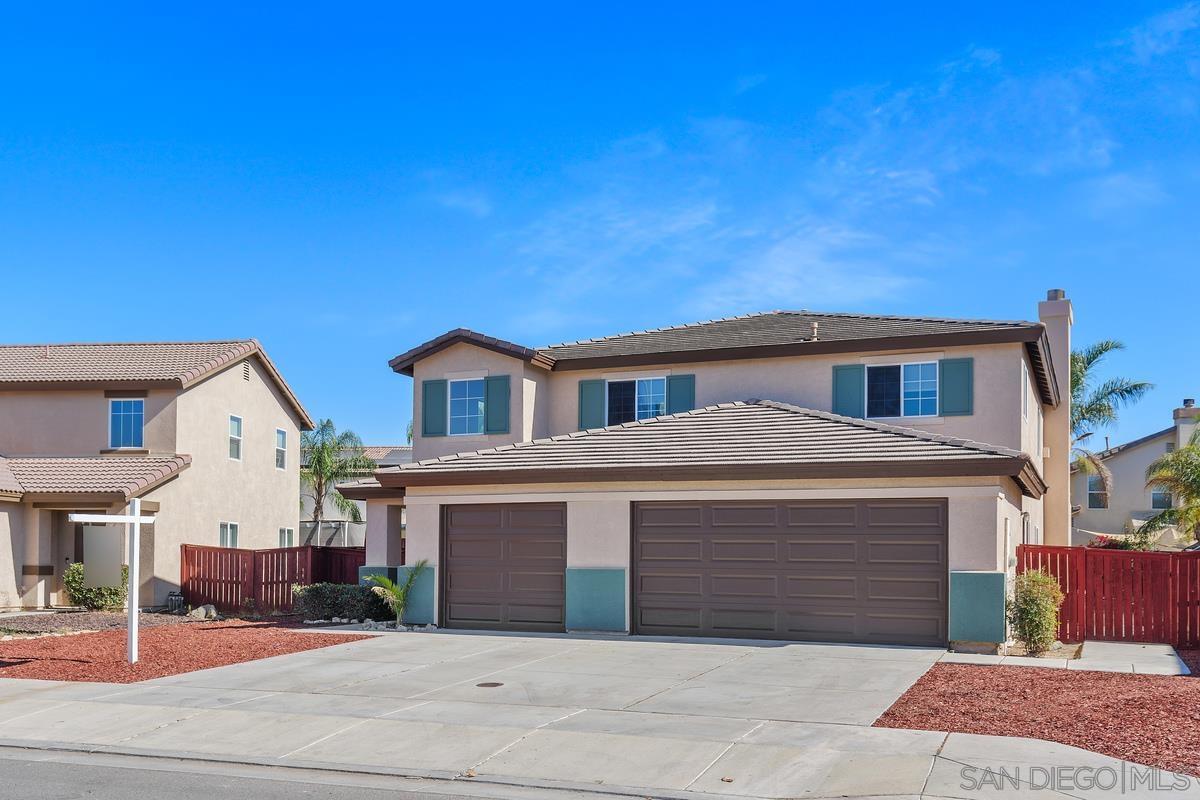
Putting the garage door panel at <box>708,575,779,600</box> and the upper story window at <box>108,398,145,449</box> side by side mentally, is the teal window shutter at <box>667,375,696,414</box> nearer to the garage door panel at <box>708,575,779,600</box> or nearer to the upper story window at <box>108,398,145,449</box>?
the garage door panel at <box>708,575,779,600</box>

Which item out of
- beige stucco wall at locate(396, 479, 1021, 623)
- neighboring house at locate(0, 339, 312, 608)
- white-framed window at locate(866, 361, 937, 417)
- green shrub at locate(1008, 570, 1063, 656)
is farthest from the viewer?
neighboring house at locate(0, 339, 312, 608)

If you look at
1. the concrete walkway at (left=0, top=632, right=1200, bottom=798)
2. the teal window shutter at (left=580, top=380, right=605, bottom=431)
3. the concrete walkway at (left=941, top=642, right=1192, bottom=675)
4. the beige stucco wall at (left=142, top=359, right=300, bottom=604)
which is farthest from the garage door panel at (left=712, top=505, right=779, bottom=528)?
the beige stucco wall at (left=142, top=359, right=300, bottom=604)

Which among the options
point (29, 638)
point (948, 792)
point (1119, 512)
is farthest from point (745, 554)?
point (1119, 512)

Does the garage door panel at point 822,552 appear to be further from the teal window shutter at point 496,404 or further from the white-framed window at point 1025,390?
the teal window shutter at point 496,404

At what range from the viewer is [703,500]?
1892 centimetres

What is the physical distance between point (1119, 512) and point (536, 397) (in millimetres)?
33838

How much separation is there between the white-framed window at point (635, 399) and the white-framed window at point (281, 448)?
1374cm

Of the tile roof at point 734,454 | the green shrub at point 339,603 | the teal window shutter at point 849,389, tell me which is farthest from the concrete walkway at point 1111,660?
the green shrub at point 339,603

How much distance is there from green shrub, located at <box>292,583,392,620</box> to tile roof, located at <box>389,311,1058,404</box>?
6.06 metres

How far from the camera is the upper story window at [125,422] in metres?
29.6

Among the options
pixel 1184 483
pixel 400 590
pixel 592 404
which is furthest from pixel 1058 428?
pixel 400 590

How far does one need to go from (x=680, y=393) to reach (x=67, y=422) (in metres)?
16.3

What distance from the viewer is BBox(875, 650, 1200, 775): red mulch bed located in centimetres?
970

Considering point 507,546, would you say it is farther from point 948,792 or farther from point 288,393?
point 288,393
